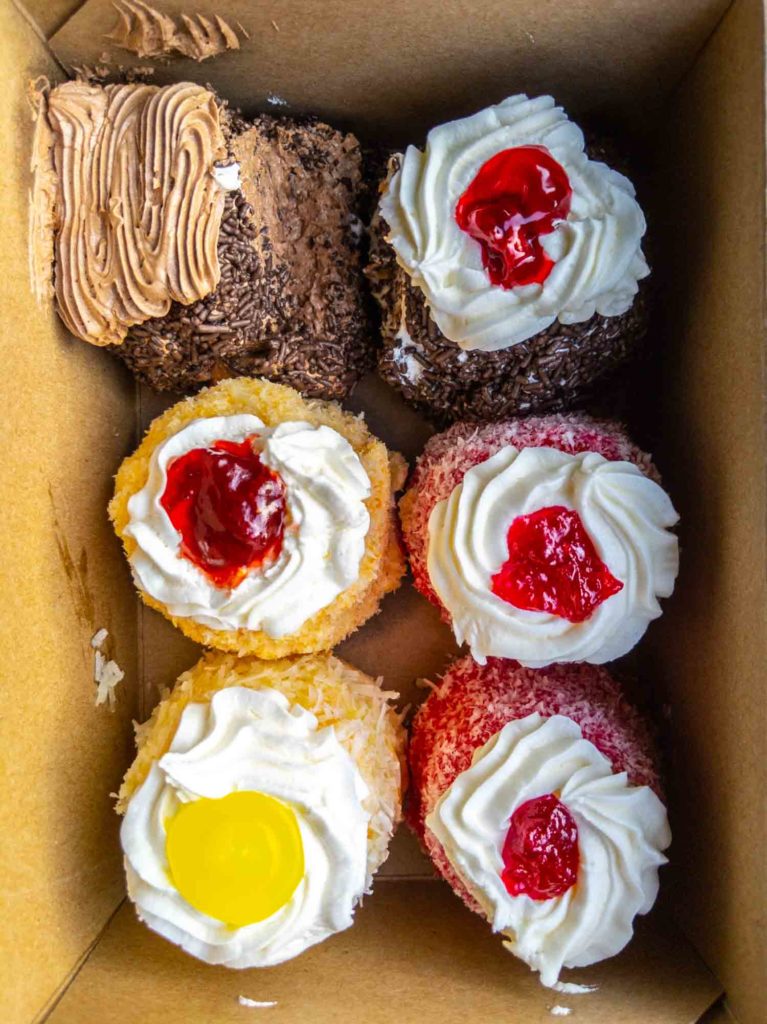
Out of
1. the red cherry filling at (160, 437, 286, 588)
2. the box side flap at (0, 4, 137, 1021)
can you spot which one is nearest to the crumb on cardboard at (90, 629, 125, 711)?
the box side flap at (0, 4, 137, 1021)

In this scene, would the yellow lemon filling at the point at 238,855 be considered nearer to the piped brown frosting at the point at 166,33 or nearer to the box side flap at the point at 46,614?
the box side flap at the point at 46,614

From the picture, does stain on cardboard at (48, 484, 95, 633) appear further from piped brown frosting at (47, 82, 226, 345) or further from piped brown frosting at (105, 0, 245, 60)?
piped brown frosting at (105, 0, 245, 60)

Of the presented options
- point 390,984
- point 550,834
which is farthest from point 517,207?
point 390,984

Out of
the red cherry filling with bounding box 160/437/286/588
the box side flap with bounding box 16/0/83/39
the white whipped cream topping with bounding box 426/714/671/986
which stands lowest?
the white whipped cream topping with bounding box 426/714/671/986

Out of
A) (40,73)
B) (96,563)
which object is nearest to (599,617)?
(96,563)

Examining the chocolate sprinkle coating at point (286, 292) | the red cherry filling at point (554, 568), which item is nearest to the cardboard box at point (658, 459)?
the chocolate sprinkle coating at point (286, 292)

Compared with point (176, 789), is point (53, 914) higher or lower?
lower

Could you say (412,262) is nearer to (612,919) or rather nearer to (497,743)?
(497,743)
